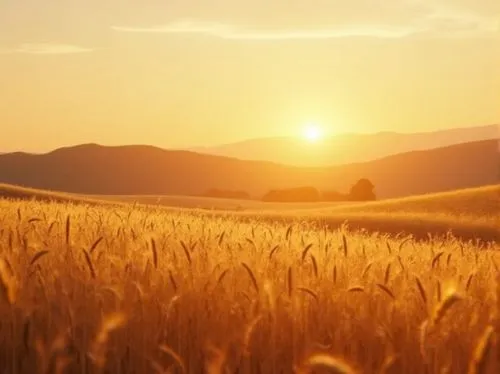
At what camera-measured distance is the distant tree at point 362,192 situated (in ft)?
234

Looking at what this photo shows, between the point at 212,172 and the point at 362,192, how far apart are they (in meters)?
71.5

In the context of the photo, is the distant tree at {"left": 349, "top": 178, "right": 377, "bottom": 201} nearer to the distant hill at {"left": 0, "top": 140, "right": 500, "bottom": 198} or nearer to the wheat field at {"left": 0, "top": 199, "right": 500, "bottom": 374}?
the distant hill at {"left": 0, "top": 140, "right": 500, "bottom": 198}

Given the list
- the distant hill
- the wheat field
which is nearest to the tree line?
the distant hill

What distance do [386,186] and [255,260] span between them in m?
143

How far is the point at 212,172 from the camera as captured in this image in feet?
463

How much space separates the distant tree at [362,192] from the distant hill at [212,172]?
5802 centimetres

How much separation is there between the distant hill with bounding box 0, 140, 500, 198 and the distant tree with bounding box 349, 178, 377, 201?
58019 millimetres

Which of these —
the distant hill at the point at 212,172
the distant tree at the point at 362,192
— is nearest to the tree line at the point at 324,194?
the distant tree at the point at 362,192

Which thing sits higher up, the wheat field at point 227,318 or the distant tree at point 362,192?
the distant tree at point 362,192

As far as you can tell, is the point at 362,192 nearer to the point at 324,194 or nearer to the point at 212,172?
the point at 324,194

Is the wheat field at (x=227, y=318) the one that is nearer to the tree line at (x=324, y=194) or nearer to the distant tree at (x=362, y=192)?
the distant tree at (x=362, y=192)

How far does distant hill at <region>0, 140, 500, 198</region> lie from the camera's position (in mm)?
Result: 130625

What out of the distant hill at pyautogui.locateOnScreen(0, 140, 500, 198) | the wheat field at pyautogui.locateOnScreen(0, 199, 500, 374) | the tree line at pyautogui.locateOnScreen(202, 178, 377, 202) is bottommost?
the wheat field at pyautogui.locateOnScreen(0, 199, 500, 374)

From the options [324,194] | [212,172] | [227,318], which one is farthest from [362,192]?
[212,172]
